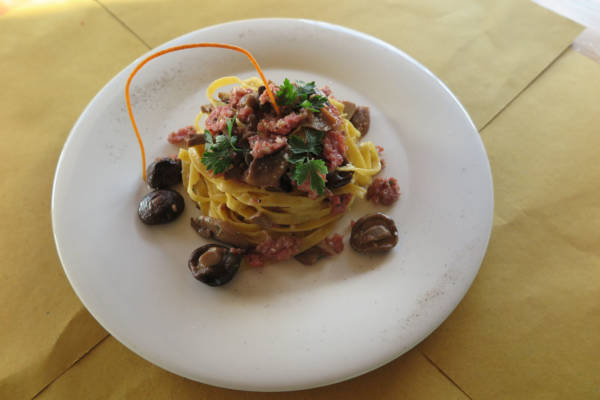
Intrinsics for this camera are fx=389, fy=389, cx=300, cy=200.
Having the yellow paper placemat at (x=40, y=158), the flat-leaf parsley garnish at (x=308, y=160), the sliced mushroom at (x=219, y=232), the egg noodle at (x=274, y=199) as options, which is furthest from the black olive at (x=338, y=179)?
the yellow paper placemat at (x=40, y=158)

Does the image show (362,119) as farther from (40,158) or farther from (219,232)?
(40,158)

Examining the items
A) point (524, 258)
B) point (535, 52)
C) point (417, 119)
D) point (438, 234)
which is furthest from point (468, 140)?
point (535, 52)

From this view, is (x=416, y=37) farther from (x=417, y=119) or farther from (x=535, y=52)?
(x=417, y=119)

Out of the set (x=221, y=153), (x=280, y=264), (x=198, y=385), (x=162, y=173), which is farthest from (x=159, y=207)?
(x=198, y=385)

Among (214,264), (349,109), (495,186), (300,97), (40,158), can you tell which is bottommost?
(495,186)

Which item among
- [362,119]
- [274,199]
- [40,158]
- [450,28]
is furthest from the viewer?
[450,28]

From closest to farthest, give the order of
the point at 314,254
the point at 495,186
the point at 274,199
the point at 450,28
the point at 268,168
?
the point at 268,168, the point at 314,254, the point at 274,199, the point at 495,186, the point at 450,28

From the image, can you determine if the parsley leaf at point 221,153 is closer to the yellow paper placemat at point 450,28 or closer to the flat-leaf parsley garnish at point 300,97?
the flat-leaf parsley garnish at point 300,97
